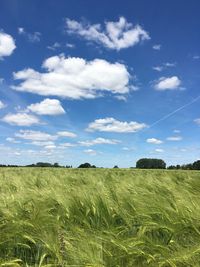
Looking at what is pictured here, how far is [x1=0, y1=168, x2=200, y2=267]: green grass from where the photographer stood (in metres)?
3.67

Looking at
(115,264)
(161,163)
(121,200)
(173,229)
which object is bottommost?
(115,264)

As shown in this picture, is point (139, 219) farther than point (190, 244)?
Yes

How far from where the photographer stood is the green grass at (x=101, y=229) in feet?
12.0

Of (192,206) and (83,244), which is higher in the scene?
(192,206)

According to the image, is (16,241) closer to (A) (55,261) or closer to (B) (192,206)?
(A) (55,261)

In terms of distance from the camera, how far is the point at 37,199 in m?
5.50

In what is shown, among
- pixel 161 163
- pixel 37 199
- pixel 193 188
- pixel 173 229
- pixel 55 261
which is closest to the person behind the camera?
pixel 55 261

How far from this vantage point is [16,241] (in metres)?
4.18

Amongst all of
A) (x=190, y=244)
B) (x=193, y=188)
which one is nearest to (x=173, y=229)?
(x=190, y=244)

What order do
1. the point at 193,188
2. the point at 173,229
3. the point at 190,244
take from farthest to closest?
the point at 193,188 → the point at 173,229 → the point at 190,244

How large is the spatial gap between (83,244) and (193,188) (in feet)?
12.2

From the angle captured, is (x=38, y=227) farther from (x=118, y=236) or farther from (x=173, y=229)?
(x=173, y=229)

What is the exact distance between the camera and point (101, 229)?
4.68 metres

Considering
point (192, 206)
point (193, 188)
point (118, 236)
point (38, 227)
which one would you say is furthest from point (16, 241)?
point (193, 188)
